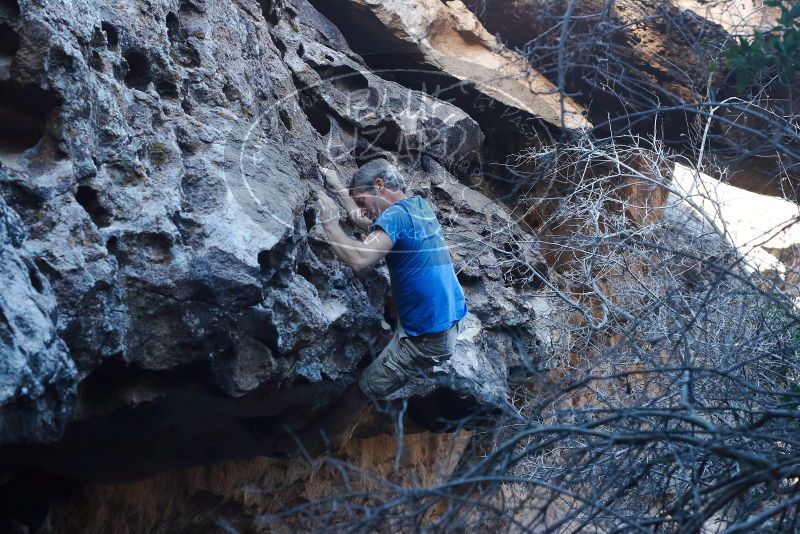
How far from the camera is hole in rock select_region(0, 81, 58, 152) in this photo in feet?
9.36

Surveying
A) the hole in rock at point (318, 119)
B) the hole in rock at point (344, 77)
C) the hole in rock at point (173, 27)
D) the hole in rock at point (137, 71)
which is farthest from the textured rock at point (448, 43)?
the hole in rock at point (137, 71)

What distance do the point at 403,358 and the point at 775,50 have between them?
1980 millimetres

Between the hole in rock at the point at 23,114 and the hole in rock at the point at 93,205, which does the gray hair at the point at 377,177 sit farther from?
the hole in rock at the point at 23,114

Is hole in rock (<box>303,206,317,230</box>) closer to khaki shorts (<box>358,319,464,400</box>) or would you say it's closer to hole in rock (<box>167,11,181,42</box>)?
khaki shorts (<box>358,319,464,400</box>)

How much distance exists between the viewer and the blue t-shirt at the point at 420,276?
3725 mm

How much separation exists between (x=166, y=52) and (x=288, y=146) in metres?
0.81

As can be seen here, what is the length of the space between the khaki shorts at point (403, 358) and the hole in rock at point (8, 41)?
196 centimetres

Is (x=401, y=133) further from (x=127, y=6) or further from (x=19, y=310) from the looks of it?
(x=19, y=310)

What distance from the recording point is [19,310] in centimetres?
235

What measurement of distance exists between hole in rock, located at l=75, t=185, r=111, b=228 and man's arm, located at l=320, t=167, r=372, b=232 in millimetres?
1425

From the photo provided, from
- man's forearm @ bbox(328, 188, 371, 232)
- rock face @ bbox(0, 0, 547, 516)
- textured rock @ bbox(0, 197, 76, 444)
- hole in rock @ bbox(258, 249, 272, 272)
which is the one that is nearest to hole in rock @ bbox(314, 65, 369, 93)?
rock face @ bbox(0, 0, 547, 516)

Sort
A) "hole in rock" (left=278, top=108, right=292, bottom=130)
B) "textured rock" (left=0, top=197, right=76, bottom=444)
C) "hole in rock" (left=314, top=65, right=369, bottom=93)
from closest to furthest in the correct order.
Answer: "textured rock" (left=0, top=197, right=76, bottom=444) → "hole in rock" (left=278, top=108, right=292, bottom=130) → "hole in rock" (left=314, top=65, right=369, bottom=93)

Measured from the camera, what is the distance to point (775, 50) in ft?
9.43

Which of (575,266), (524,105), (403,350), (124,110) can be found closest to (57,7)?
(124,110)
